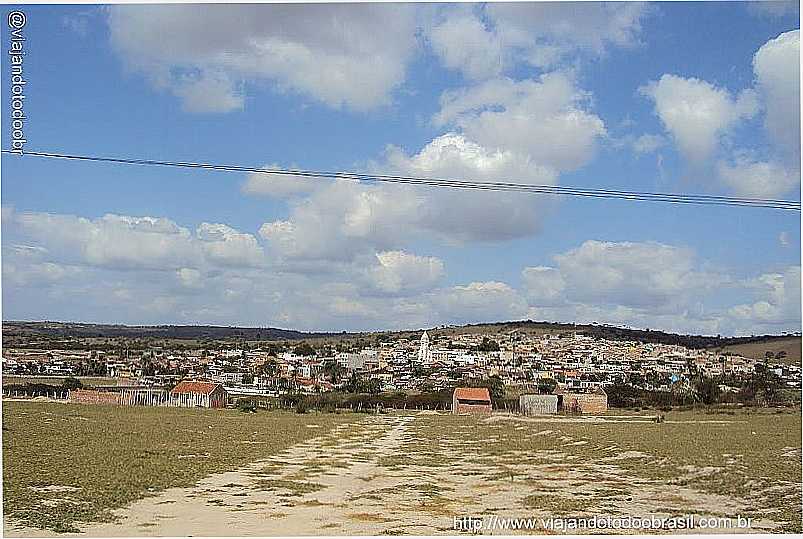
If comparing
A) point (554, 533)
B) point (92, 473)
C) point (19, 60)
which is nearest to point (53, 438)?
point (92, 473)

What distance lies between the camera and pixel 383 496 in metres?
5.34

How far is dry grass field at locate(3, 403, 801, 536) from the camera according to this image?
4.72 metres

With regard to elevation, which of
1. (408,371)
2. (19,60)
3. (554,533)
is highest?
(19,60)

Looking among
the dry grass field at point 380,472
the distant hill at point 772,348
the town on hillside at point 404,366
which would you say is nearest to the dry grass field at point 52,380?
the town on hillside at point 404,366

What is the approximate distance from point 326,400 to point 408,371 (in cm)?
107

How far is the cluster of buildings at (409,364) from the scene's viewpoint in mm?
9328

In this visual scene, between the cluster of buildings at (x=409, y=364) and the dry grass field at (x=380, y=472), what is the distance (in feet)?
2.06

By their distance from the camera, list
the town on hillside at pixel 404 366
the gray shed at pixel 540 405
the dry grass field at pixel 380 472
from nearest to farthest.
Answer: the dry grass field at pixel 380 472 < the town on hillside at pixel 404 366 < the gray shed at pixel 540 405

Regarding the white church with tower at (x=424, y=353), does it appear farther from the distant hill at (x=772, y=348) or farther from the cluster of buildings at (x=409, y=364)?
the distant hill at (x=772, y=348)

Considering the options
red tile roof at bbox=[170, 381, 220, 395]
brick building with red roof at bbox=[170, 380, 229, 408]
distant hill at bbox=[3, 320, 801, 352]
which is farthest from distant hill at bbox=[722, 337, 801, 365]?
red tile roof at bbox=[170, 381, 220, 395]

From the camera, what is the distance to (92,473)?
18.5 feet

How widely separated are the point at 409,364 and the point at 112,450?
389cm

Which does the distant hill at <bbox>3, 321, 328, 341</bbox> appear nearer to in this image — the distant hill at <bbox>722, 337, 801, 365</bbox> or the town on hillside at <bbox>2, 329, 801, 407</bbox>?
the town on hillside at <bbox>2, 329, 801, 407</bbox>

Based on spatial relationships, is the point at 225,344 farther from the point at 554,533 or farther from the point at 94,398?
the point at 554,533
